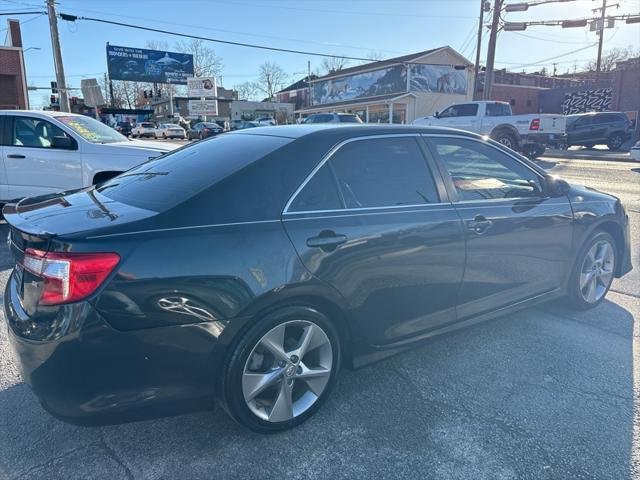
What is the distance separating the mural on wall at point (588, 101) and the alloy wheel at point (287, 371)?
1611 inches

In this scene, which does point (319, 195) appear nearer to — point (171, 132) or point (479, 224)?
point (479, 224)

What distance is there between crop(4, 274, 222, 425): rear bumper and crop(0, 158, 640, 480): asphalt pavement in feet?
1.18

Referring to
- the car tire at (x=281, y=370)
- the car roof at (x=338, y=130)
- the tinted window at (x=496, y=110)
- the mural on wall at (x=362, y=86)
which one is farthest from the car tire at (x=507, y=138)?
the mural on wall at (x=362, y=86)

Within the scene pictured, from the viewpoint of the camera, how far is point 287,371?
→ 252 cm

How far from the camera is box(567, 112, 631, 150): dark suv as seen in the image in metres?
24.0

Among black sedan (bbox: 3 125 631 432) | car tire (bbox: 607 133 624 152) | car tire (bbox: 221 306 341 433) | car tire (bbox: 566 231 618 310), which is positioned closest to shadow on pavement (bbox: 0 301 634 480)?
car tire (bbox: 221 306 341 433)

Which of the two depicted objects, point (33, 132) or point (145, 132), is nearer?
point (33, 132)

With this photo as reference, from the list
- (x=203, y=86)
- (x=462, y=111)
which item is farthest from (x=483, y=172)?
(x=203, y=86)

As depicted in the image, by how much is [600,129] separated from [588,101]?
57.1ft

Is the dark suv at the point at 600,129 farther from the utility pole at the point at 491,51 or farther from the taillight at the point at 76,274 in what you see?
the taillight at the point at 76,274

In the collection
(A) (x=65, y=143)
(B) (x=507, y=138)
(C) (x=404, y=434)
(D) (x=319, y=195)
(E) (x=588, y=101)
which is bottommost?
(C) (x=404, y=434)

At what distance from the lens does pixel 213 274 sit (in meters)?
2.19

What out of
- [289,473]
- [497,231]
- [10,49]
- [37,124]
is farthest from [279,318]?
[10,49]

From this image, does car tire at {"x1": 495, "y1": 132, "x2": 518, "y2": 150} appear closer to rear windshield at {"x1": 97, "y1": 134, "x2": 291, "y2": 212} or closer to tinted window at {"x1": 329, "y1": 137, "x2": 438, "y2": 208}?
tinted window at {"x1": 329, "y1": 137, "x2": 438, "y2": 208}
